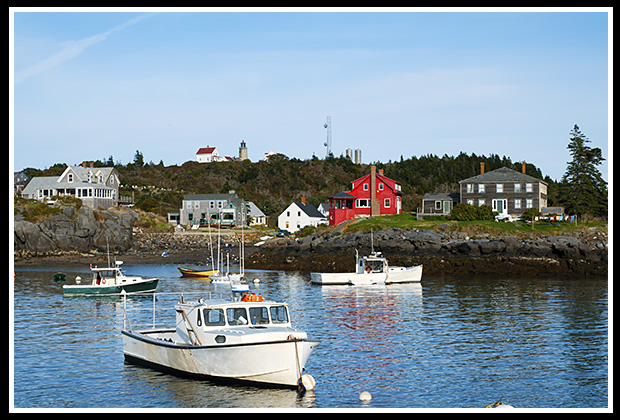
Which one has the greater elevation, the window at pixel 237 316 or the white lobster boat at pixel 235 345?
the window at pixel 237 316

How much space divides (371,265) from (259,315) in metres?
39.1

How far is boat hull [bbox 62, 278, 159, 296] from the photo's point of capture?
52.5 meters

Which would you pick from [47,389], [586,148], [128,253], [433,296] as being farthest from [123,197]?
[47,389]

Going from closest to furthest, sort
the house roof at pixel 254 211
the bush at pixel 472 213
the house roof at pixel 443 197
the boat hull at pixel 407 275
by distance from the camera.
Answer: the boat hull at pixel 407 275
the bush at pixel 472 213
the house roof at pixel 443 197
the house roof at pixel 254 211

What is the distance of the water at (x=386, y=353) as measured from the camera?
2336 cm

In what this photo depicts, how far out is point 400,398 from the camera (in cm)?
2339

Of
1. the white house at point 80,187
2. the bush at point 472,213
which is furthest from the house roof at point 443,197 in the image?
the white house at point 80,187

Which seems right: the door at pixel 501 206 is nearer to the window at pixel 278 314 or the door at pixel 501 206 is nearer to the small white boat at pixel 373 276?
the small white boat at pixel 373 276

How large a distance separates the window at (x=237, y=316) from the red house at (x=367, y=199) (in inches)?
2963

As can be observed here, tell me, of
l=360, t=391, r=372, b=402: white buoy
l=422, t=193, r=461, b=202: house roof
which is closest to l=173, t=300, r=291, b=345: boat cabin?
l=360, t=391, r=372, b=402: white buoy

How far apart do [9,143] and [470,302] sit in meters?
35.0

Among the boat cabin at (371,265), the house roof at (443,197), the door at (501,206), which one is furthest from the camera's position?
the house roof at (443,197)

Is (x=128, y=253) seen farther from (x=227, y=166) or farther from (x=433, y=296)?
(x=227, y=166)

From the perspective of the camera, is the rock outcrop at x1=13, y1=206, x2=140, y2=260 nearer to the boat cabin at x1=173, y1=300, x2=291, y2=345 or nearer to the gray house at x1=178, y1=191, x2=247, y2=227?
the gray house at x1=178, y1=191, x2=247, y2=227
